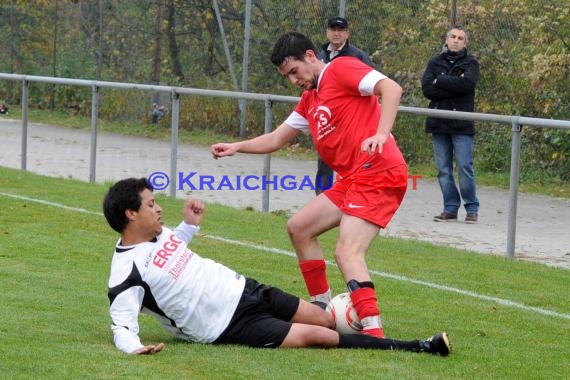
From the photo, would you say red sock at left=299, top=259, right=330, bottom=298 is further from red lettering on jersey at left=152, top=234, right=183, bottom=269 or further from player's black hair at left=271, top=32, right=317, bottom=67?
player's black hair at left=271, top=32, right=317, bottom=67

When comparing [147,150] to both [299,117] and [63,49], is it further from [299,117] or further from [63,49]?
[63,49]

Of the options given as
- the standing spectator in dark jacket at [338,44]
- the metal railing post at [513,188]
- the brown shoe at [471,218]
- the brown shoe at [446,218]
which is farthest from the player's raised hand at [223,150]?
the brown shoe at [446,218]

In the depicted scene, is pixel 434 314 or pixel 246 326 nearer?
pixel 246 326

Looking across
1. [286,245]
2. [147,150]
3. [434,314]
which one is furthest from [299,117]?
[147,150]

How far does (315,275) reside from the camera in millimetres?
8242

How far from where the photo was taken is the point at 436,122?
45.6ft

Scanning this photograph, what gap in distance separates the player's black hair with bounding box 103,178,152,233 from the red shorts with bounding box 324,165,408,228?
1188 millimetres

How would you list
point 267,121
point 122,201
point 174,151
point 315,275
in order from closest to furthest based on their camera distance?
point 122,201 → point 315,275 → point 267,121 → point 174,151

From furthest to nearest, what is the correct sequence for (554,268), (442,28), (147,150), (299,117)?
1. (442,28)
2. (147,150)
3. (554,268)
4. (299,117)

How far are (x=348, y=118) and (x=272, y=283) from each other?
7.73 feet

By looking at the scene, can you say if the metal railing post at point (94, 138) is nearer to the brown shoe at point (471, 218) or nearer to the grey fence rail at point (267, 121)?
the grey fence rail at point (267, 121)

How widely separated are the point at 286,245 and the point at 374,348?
179 inches

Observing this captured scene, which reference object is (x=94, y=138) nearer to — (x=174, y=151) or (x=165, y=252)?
(x=174, y=151)

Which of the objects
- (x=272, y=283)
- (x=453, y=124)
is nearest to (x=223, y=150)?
(x=272, y=283)
